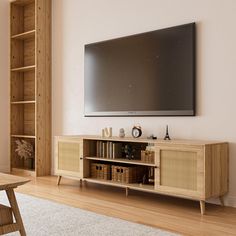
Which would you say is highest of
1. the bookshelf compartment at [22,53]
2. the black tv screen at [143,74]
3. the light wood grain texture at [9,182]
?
the bookshelf compartment at [22,53]

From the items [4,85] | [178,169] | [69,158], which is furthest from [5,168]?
[178,169]

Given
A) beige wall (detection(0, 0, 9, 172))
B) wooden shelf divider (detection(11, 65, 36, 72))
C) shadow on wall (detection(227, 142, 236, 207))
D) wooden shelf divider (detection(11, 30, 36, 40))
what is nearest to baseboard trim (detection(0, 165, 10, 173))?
beige wall (detection(0, 0, 9, 172))

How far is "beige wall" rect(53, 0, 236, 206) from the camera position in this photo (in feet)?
10.9

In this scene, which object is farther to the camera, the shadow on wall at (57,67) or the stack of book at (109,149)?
the shadow on wall at (57,67)

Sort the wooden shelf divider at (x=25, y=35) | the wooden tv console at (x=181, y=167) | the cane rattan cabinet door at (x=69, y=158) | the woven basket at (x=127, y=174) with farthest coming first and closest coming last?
1. the wooden shelf divider at (x=25, y=35)
2. the cane rattan cabinet door at (x=69, y=158)
3. the woven basket at (x=127, y=174)
4. the wooden tv console at (x=181, y=167)

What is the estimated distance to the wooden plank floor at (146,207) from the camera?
2746 mm

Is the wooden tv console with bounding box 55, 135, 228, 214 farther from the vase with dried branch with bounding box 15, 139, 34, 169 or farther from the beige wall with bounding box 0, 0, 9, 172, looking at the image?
the beige wall with bounding box 0, 0, 9, 172

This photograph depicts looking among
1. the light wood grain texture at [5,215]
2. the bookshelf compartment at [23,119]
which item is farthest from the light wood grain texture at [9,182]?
the bookshelf compartment at [23,119]

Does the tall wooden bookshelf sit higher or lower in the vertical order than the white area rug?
higher

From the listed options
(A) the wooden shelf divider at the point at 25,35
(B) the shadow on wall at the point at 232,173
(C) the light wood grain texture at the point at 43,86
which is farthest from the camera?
(A) the wooden shelf divider at the point at 25,35

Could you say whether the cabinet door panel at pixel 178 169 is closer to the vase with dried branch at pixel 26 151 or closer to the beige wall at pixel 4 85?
the vase with dried branch at pixel 26 151

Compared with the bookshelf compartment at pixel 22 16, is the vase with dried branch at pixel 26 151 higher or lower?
lower

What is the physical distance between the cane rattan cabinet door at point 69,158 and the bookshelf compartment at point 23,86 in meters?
1.50

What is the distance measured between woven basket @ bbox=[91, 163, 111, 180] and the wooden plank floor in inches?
6.6
